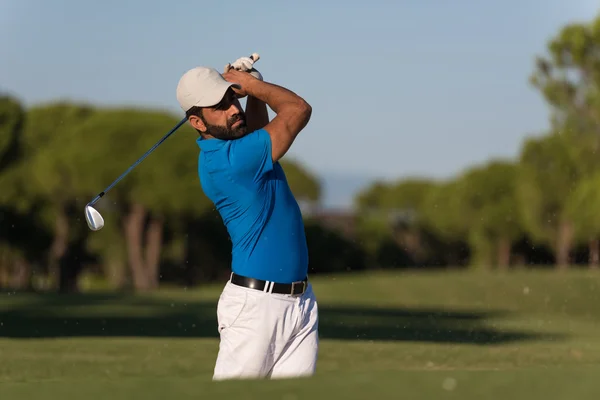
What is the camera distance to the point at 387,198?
14150 cm

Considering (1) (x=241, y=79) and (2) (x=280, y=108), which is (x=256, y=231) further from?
(1) (x=241, y=79)

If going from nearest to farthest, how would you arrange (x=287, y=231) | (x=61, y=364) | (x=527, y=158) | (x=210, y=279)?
(x=287, y=231)
(x=61, y=364)
(x=527, y=158)
(x=210, y=279)

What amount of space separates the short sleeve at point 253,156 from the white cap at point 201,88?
0.97 feet

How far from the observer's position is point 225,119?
7.04m

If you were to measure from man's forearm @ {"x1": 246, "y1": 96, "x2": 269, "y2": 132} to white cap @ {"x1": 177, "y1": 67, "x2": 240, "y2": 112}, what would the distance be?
0.65 metres

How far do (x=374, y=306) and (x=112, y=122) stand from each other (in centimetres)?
3433

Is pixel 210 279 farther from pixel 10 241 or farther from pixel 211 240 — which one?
pixel 10 241

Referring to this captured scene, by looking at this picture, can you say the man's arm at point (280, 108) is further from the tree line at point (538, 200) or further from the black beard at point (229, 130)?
the tree line at point (538, 200)

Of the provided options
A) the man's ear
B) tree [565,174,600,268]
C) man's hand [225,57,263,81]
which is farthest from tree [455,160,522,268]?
the man's ear

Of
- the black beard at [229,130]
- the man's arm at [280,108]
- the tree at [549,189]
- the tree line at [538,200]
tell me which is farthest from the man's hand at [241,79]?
the tree at [549,189]

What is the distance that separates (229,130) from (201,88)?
0.28 meters

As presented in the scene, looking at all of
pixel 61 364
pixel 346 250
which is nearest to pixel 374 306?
pixel 61 364

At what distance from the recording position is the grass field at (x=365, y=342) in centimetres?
569

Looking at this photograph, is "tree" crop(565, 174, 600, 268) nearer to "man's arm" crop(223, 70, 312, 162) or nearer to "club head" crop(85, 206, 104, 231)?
"club head" crop(85, 206, 104, 231)
